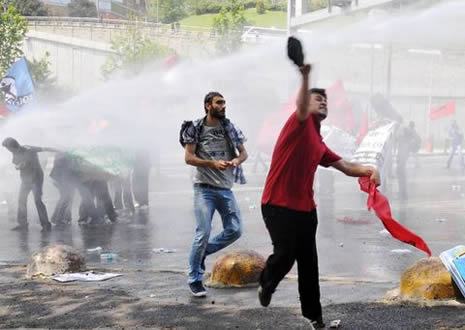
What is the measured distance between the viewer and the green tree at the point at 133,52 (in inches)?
1688

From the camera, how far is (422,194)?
55.2 ft

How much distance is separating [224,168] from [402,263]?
2.76 meters

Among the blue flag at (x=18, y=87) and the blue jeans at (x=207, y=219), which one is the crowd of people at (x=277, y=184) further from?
the blue flag at (x=18, y=87)

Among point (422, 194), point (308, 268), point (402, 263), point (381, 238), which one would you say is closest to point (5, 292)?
point (308, 268)

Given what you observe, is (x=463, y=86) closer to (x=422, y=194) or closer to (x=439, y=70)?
(x=439, y=70)

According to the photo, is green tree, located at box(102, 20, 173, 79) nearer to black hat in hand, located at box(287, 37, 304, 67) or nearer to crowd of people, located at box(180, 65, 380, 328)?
crowd of people, located at box(180, 65, 380, 328)

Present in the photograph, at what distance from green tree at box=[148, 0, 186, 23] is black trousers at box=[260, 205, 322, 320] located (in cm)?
9479

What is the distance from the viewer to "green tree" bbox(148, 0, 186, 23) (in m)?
98.1

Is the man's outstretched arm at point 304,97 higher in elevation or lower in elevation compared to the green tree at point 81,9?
lower

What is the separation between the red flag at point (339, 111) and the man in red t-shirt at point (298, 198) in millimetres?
12597

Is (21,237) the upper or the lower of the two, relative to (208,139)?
lower

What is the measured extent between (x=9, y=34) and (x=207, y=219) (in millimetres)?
23675

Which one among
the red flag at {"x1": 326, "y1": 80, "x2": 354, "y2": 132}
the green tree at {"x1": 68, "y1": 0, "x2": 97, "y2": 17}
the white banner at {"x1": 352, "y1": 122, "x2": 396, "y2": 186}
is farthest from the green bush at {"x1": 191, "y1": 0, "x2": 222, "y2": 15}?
the white banner at {"x1": 352, "y1": 122, "x2": 396, "y2": 186}

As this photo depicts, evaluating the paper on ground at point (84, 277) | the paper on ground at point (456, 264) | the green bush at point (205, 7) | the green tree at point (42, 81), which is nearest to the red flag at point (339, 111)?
the paper on ground at point (84, 277)
